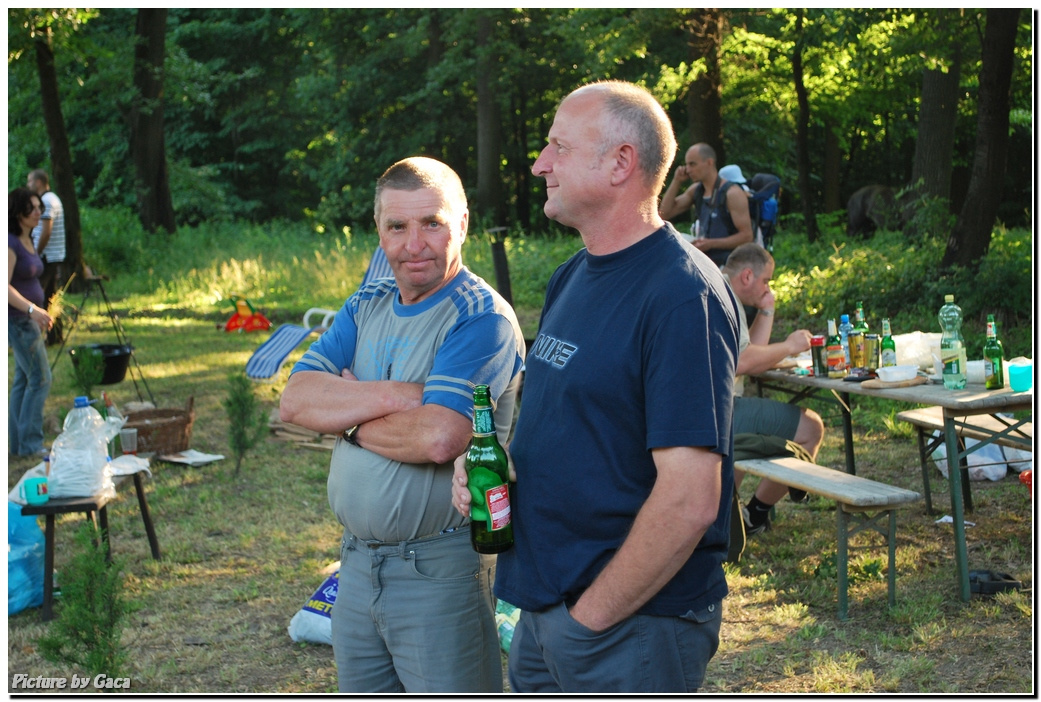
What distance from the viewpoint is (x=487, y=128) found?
25156mm

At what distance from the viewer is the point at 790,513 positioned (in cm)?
594

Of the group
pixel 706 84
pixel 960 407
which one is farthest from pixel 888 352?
pixel 706 84

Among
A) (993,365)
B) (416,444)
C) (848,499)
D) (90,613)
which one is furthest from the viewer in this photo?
(993,365)

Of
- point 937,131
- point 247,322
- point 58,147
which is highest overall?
point 58,147

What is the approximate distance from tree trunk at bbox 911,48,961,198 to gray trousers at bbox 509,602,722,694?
1365 cm

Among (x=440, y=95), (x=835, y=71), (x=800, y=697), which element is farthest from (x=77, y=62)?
(x=800, y=697)

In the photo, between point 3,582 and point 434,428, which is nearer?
point 434,428

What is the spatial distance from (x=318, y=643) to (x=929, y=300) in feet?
26.8

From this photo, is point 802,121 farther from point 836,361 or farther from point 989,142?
point 836,361

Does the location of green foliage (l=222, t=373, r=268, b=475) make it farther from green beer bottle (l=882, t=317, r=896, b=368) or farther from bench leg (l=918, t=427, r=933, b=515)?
bench leg (l=918, t=427, r=933, b=515)

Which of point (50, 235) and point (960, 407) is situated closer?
point (960, 407)

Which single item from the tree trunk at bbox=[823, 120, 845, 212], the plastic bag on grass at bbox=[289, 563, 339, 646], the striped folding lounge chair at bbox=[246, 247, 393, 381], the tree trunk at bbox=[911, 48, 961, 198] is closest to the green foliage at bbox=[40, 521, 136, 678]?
the plastic bag on grass at bbox=[289, 563, 339, 646]

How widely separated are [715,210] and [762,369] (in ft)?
10.4

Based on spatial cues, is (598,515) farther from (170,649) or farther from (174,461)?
(174,461)
